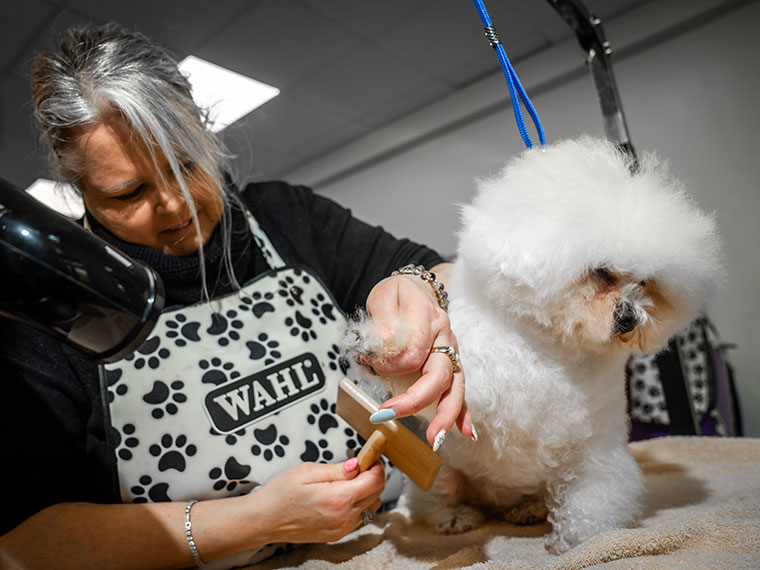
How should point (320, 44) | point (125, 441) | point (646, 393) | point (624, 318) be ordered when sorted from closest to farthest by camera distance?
1. point (624, 318)
2. point (125, 441)
3. point (646, 393)
4. point (320, 44)

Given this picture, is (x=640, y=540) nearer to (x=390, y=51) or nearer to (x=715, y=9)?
(x=390, y=51)

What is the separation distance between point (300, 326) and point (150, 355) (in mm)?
220

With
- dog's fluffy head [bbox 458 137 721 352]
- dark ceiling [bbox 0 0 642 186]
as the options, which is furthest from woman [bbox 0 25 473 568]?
dark ceiling [bbox 0 0 642 186]

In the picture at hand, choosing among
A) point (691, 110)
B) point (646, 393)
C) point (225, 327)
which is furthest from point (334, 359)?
point (691, 110)

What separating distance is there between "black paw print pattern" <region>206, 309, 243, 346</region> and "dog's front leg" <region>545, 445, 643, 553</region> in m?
0.49

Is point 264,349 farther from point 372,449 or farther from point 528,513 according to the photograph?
point 528,513

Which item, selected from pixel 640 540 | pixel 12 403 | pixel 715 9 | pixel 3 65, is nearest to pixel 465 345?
pixel 640 540

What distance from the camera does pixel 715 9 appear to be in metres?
2.38

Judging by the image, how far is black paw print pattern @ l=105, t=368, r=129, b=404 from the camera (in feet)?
2.20

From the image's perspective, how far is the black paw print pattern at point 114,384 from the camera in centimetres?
67

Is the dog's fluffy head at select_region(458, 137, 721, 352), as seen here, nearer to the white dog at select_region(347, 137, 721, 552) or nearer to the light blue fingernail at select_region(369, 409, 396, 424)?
the white dog at select_region(347, 137, 721, 552)

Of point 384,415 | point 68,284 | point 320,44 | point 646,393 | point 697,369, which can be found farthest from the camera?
point 320,44

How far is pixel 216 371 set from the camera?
722mm

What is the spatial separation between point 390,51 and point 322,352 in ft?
6.97
